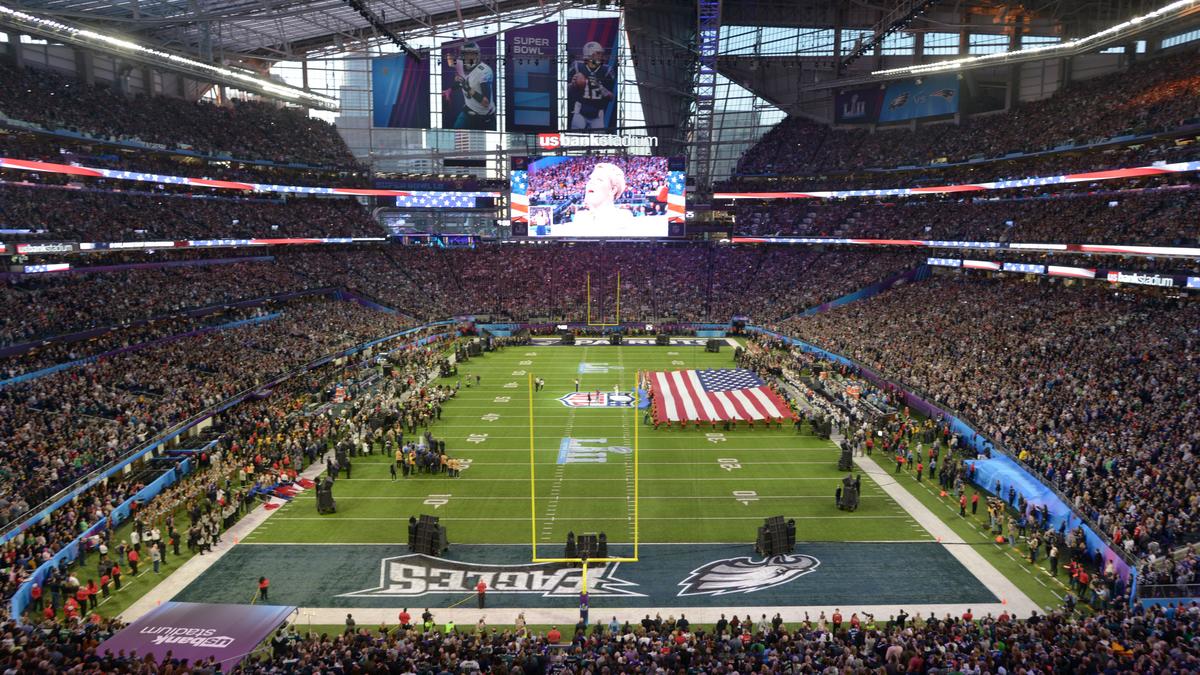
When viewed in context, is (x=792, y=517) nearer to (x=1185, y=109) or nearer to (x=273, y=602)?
(x=273, y=602)

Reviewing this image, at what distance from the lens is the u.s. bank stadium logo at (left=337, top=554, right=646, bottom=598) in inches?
671

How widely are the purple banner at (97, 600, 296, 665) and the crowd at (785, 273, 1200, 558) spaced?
57.7 feet

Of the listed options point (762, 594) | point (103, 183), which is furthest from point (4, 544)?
point (103, 183)

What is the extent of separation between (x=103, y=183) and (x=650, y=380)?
32376 millimetres

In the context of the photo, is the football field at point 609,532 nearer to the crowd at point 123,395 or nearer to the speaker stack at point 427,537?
the speaker stack at point 427,537

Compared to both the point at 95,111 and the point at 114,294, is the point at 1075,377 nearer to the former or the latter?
the point at 114,294

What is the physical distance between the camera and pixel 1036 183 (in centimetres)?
4131

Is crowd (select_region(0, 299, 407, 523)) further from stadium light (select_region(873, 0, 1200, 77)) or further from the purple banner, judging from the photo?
stadium light (select_region(873, 0, 1200, 77))

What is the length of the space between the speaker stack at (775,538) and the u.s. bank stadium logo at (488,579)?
139 inches

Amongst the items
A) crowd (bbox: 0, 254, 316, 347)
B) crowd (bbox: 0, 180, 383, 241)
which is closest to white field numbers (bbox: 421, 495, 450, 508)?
crowd (bbox: 0, 254, 316, 347)

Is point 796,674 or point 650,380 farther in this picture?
point 650,380

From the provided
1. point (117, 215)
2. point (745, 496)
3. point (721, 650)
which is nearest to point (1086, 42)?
point (745, 496)

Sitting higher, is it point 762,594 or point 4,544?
point 4,544

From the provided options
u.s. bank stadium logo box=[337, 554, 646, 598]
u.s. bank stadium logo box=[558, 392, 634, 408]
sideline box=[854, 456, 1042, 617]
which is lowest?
u.s. bank stadium logo box=[337, 554, 646, 598]
